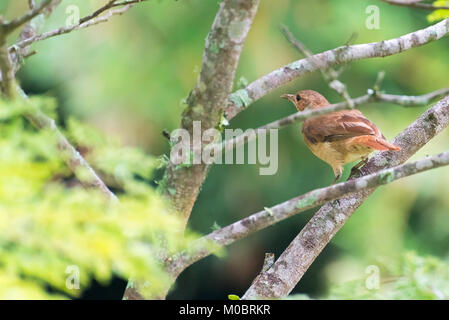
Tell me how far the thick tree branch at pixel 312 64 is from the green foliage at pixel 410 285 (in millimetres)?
749

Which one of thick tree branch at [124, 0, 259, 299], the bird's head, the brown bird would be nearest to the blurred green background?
the bird's head

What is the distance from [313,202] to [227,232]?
0.26 metres

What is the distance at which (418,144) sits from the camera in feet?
8.57

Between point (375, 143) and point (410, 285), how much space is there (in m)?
1.31

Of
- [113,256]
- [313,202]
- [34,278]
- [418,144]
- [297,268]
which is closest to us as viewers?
[113,256]

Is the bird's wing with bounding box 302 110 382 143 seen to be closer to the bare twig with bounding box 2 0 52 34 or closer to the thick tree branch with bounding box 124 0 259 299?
the thick tree branch with bounding box 124 0 259 299

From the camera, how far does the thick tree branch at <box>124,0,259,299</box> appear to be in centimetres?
188

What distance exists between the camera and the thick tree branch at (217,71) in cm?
188

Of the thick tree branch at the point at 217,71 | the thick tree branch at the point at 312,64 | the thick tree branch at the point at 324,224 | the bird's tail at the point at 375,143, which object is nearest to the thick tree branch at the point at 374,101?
the thick tree branch at the point at 217,71

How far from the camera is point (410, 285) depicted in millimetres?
1525

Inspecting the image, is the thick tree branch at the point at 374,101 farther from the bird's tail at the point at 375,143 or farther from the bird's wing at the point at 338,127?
the bird's wing at the point at 338,127

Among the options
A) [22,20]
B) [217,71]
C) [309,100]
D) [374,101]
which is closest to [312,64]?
[217,71]

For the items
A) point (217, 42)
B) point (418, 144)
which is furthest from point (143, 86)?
point (217, 42)
